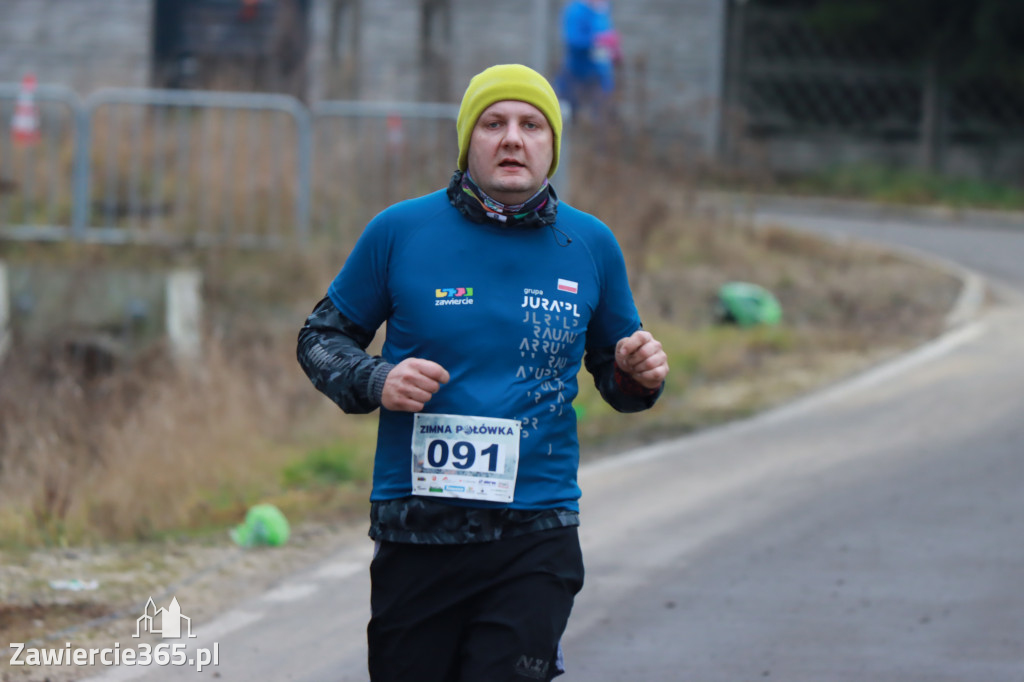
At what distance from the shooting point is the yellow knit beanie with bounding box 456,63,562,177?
11.6 ft

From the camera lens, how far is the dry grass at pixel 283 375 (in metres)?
7.75

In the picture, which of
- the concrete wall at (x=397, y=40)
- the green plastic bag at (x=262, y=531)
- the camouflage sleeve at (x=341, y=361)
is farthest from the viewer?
the concrete wall at (x=397, y=40)

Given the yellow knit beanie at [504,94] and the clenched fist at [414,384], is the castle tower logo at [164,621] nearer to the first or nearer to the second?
the clenched fist at [414,384]

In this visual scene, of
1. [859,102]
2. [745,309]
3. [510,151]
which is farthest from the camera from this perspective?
[859,102]

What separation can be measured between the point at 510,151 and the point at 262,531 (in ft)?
12.5

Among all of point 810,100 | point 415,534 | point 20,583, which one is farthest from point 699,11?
point 415,534

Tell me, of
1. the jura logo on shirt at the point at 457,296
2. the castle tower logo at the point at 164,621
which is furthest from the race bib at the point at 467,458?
the castle tower logo at the point at 164,621

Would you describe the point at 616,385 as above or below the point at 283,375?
above

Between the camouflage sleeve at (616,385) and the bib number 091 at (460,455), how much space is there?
369 mm

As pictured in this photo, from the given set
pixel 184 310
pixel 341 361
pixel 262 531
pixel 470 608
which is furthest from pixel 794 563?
pixel 184 310

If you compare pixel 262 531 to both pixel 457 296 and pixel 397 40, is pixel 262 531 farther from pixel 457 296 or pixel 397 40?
pixel 397 40

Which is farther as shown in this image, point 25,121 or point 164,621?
point 25,121

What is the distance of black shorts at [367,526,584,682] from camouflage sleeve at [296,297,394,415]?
1.19ft

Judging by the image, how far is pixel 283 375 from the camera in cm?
1031
